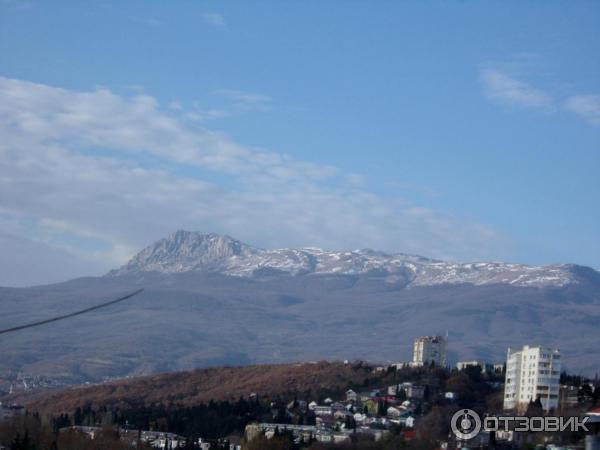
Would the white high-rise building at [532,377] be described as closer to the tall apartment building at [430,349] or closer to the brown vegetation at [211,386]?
the brown vegetation at [211,386]

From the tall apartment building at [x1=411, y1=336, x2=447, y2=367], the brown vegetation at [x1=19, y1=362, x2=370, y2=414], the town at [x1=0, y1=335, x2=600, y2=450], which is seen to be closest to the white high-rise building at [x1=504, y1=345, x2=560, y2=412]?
the town at [x1=0, y1=335, x2=600, y2=450]

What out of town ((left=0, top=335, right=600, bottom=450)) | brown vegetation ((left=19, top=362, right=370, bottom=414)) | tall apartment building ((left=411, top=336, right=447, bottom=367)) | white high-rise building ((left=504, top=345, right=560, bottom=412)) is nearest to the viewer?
town ((left=0, top=335, right=600, bottom=450))

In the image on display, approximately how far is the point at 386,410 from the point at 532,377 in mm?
7854

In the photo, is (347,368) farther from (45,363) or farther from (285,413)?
(45,363)

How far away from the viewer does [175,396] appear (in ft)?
319

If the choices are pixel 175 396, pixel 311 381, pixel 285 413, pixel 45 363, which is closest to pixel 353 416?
pixel 285 413

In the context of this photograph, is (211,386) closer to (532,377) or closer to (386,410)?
(386,410)

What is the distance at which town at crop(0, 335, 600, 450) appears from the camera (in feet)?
177

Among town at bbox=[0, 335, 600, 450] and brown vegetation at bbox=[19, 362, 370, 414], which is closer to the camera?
town at bbox=[0, 335, 600, 450]

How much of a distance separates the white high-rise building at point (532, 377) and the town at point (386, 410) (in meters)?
0.05

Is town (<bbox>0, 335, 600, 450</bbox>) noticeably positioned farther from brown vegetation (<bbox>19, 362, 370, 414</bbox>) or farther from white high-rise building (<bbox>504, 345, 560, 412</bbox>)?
brown vegetation (<bbox>19, 362, 370, 414</bbox>)

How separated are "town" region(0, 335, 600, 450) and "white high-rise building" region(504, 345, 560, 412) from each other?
0.05 meters

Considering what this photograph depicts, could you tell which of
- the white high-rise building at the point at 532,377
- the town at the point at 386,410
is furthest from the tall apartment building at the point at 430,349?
the white high-rise building at the point at 532,377

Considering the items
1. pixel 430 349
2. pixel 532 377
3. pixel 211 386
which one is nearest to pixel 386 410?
pixel 532 377
